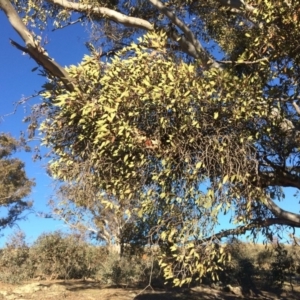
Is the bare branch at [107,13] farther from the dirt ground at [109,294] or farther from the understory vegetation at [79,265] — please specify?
the understory vegetation at [79,265]

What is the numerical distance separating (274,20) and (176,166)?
2381 mm

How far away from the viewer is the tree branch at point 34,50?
265 inches

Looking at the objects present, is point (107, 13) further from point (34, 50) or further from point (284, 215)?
point (284, 215)

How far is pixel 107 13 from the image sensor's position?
30.9ft

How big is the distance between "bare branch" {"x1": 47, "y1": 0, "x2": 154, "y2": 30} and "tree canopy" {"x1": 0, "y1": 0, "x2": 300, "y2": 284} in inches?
77.7

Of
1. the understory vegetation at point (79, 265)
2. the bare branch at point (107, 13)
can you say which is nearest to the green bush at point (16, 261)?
the understory vegetation at point (79, 265)

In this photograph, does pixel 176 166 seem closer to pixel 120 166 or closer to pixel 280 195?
pixel 120 166

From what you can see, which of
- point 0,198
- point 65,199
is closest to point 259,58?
point 65,199

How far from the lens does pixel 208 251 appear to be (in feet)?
21.2

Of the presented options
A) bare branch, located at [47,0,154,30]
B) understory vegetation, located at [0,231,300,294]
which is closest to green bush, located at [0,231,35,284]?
understory vegetation, located at [0,231,300,294]

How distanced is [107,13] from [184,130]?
442 cm

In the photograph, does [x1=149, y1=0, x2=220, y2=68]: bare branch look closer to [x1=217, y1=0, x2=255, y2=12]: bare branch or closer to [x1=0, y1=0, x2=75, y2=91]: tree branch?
[x1=217, y1=0, x2=255, y2=12]: bare branch

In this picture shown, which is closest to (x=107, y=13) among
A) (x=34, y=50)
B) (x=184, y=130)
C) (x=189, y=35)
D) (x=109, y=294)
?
(x=189, y=35)

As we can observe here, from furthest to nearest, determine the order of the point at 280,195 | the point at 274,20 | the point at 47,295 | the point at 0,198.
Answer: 1. the point at 0,198
2. the point at 47,295
3. the point at 280,195
4. the point at 274,20
